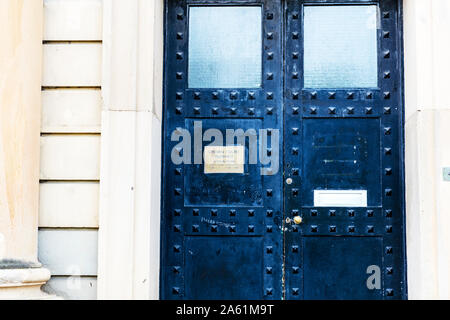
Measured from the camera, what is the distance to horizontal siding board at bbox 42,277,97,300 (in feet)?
16.6

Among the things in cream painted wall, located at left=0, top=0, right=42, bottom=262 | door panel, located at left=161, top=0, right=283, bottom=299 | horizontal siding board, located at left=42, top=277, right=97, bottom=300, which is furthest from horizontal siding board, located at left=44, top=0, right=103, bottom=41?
horizontal siding board, located at left=42, top=277, right=97, bottom=300

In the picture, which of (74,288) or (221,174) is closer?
(74,288)

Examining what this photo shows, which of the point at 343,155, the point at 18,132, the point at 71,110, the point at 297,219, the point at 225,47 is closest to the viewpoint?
the point at 18,132

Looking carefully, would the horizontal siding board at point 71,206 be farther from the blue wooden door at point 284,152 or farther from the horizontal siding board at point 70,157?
the blue wooden door at point 284,152

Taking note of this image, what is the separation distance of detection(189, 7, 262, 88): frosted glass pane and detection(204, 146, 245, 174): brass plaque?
0.54 m

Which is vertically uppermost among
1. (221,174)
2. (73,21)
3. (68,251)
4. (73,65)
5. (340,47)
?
(73,21)

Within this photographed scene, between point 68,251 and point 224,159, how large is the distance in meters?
1.47

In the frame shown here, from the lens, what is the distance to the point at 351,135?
545 cm

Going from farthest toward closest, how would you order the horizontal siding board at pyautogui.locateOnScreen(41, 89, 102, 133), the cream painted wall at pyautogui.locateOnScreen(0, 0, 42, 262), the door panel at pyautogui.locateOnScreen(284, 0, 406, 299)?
1. the door panel at pyautogui.locateOnScreen(284, 0, 406, 299)
2. the horizontal siding board at pyautogui.locateOnScreen(41, 89, 102, 133)
3. the cream painted wall at pyautogui.locateOnScreen(0, 0, 42, 262)

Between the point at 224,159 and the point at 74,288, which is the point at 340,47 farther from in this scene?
the point at 74,288

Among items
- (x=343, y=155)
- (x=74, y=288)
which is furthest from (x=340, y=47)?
(x=74, y=288)

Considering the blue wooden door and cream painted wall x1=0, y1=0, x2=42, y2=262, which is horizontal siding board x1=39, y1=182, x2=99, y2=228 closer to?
cream painted wall x1=0, y1=0, x2=42, y2=262

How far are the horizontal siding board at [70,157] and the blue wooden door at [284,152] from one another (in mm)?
649

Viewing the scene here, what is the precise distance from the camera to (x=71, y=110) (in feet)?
17.0
